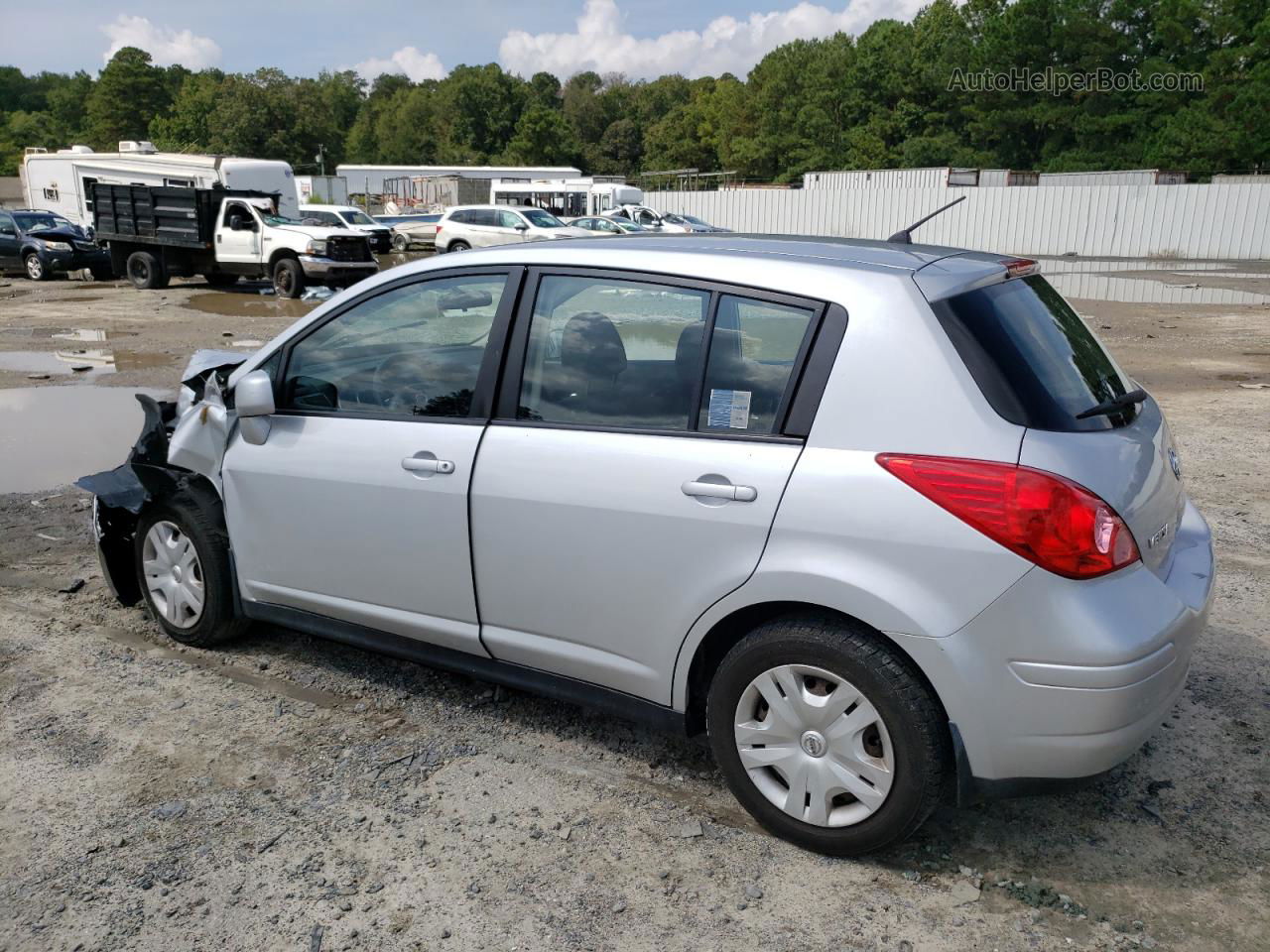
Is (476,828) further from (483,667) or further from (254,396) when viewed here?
(254,396)

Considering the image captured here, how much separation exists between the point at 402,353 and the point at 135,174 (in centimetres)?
3237

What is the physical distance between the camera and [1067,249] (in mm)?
38156

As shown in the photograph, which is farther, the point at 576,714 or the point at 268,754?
the point at 576,714

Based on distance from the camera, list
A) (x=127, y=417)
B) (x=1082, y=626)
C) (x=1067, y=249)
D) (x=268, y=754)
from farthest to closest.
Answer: (x=1067, y=249) → (x=127, y=417) → (x=268, y=754) → (x=1082, y=626)

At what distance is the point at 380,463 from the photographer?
12.0 ft

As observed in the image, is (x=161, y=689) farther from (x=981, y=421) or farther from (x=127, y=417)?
(x=127, y=417)

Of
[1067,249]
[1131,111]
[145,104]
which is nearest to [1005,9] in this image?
[1131,111]

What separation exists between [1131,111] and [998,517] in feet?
235

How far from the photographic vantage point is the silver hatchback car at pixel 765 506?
106 inches

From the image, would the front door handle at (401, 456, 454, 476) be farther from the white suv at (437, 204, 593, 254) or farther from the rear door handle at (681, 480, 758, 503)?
the white suv at (437, 204, 593, 254)

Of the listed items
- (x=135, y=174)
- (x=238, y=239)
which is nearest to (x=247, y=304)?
(x=238, y=239)

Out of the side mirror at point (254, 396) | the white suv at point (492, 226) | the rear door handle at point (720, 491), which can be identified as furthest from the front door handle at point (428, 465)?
the white suv at point (492, 226)

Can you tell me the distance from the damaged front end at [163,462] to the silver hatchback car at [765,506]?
0.32 meters

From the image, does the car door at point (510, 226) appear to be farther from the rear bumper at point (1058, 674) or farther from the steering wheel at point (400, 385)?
the rear bumper at point (1058, 674)
